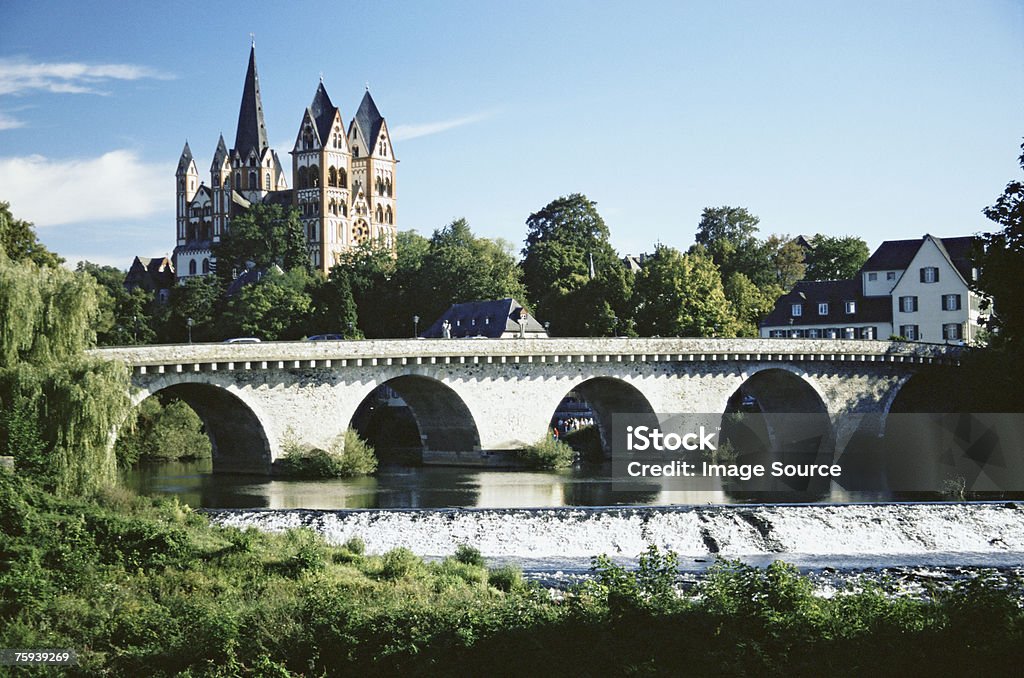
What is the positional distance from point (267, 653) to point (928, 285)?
2163 inches

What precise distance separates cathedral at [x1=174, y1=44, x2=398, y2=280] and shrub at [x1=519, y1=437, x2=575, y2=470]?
83474mm

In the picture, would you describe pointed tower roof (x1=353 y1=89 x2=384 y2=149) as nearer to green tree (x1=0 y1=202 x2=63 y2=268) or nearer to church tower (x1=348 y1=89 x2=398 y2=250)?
church tower (x1=348 y1=89 x2=398 y2=250)

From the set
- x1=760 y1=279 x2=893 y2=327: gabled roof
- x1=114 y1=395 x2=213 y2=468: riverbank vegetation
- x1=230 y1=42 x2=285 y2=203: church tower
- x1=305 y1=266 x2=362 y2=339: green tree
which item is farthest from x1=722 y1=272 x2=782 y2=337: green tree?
x1=230 y1=42 x2=285 y2=203: church tower

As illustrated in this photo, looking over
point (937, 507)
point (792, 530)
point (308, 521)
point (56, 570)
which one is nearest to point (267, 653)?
point (56, 570)

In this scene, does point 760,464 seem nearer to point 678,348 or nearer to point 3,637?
point 678,348

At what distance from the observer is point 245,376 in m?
44.3

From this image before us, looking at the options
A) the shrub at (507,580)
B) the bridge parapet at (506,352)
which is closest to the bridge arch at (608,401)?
the bridge parapet at (506,352)

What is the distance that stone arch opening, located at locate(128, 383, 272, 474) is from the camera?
44.8 meters

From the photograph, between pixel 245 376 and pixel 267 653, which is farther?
pixel 245 376

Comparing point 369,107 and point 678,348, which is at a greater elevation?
point 369,107

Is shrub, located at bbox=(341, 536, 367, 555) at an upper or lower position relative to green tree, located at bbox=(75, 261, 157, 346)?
lower

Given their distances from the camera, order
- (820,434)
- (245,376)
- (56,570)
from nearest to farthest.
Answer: (56,570) < (245,376) < (820,434)

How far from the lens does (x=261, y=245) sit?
4766 inches

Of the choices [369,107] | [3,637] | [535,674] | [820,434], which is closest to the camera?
[535,674]
